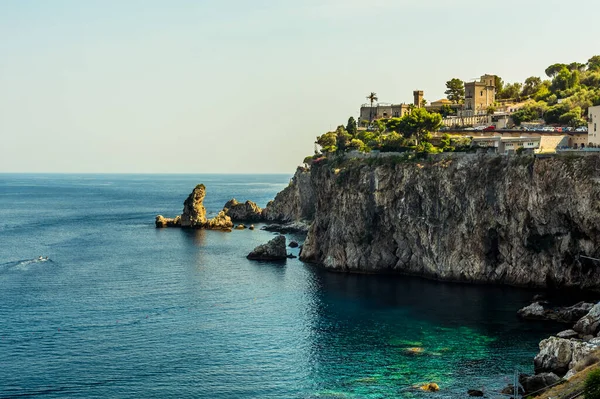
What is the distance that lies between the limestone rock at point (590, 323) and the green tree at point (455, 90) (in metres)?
108

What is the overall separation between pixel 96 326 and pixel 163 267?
38.4 m

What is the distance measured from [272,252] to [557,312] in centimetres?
5678

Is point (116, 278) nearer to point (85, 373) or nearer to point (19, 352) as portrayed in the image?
point (19, 352)

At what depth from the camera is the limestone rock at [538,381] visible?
56.1 meters

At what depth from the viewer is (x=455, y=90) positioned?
174 m

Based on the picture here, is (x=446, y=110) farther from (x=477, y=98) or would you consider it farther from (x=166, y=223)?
(x=166, y=223)

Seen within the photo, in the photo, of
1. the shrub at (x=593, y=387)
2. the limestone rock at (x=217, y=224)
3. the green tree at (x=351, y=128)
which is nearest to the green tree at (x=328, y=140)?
the green tree at (x=351, y=128)

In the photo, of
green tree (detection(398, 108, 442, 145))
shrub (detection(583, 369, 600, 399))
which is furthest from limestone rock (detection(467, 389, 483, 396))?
green tree (detection(398, 108, 442, 145))

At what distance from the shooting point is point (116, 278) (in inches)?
4161

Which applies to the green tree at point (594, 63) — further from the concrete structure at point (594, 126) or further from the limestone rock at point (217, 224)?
the limestone rock at point (217, 224)

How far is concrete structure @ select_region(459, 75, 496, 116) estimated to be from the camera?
154 m

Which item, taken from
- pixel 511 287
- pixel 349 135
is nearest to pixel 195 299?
pixel 511 287

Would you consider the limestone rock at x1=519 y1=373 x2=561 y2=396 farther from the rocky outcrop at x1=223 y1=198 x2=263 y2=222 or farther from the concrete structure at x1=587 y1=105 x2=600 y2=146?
the rocky outcrop at x1=223 y1=198 x2=263 y2=222

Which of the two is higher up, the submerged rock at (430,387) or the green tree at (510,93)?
the green tree at (510,93)
